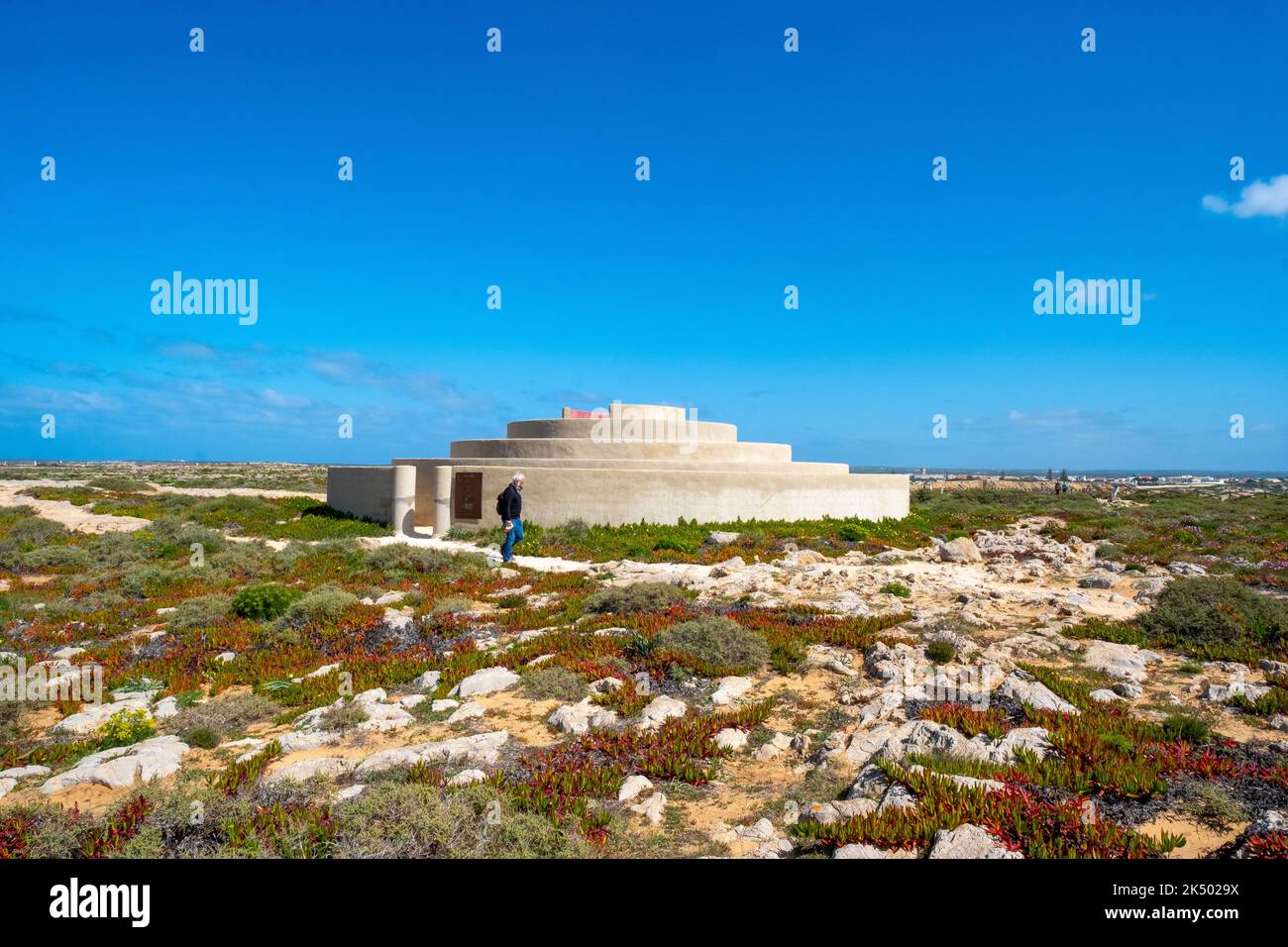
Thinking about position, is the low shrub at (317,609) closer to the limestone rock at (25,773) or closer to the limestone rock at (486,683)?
the limestone rock at (486,683)

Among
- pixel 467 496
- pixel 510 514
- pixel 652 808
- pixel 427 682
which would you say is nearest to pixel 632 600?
pixel 427 682

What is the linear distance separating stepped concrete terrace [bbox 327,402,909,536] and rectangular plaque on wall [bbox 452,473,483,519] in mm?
39

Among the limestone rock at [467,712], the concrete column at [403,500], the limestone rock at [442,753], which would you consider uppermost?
the concrete column at [403,500]

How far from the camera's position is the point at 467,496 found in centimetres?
2306

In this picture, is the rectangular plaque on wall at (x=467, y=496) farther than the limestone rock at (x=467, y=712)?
Yes

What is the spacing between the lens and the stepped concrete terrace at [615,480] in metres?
22.1

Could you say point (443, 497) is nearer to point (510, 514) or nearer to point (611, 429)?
point (510, 514)

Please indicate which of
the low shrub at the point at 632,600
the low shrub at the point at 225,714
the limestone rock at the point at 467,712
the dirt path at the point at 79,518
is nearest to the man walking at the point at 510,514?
the low shrub at the point at 632,600

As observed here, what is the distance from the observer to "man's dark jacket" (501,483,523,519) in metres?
17.7

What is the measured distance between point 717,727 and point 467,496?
18046 mm

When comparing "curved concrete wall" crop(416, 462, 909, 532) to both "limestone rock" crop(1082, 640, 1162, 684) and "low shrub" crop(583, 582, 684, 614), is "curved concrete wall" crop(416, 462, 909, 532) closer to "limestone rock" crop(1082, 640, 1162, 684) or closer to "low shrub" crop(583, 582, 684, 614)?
"low shrub" crop(583, 582, 684, 614)

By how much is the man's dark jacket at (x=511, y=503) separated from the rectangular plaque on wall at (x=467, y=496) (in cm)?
518

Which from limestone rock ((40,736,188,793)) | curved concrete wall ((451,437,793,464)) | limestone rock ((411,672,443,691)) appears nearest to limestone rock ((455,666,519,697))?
limestone rock ((411,672,443,691))
